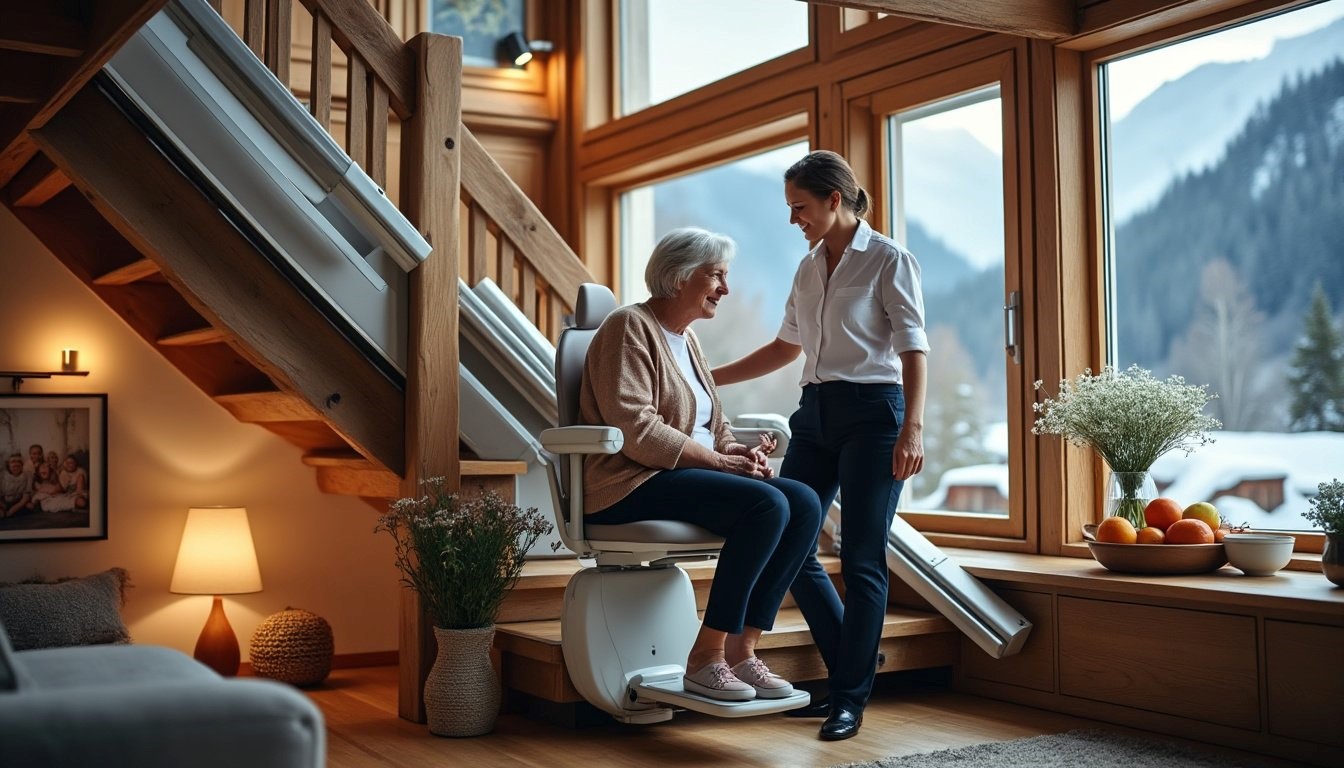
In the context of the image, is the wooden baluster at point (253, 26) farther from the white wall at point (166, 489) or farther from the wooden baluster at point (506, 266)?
the white wall at point (166, 489)

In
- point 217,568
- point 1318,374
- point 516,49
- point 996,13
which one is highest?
point 516,49

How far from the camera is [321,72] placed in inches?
144

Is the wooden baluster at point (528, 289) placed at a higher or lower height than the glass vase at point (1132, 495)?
higher

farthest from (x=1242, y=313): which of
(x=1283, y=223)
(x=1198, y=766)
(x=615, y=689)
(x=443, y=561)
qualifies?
(x=443, y=561)

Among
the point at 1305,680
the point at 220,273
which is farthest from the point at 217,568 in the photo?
the point at 1305,680

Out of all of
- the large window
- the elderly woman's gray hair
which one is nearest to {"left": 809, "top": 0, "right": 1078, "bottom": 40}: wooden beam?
the large window

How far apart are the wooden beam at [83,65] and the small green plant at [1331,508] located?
2.90 m

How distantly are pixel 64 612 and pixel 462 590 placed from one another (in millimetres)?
1466

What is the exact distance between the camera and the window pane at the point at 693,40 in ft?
17.8

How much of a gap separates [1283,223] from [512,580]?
7.93ft

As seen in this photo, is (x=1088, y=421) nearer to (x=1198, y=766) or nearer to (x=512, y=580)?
(x=1198, y=766)

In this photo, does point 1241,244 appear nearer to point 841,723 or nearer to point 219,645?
point 841,723

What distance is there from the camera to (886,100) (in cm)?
479

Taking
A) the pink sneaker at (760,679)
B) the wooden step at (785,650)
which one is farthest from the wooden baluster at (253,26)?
the pink sneaker at (760,679)
